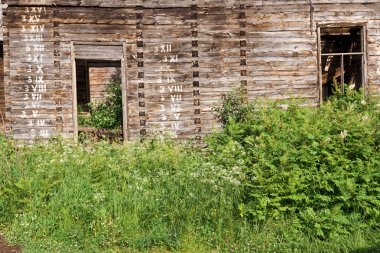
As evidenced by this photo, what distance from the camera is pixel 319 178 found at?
6.67 m

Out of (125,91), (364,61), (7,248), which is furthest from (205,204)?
(364,61)

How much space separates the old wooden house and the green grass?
3111mm

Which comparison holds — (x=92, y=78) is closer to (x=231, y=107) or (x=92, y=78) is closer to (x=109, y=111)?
(x=109, y=111)

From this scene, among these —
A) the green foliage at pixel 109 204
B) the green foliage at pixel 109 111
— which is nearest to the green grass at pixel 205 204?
the green foliage at pixel 109 204

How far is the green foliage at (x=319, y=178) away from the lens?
652 centimetres

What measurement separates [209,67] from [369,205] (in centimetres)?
524

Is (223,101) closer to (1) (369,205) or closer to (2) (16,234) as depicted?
(1) (369,205)

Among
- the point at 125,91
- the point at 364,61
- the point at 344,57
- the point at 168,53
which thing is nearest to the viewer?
the point at 125,91

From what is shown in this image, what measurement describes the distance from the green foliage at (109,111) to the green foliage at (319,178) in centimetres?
833

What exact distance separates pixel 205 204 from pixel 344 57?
9.81m

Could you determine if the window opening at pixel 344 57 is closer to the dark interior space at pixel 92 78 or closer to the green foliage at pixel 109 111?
the green foliage at pixel 109 111

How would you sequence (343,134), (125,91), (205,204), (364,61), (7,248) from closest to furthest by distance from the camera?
(7,248) < (205,204) < (343,134) < (125,91) < (364,61)

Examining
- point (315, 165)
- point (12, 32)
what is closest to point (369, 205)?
point (315, 165)

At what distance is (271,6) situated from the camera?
36.6 ft
